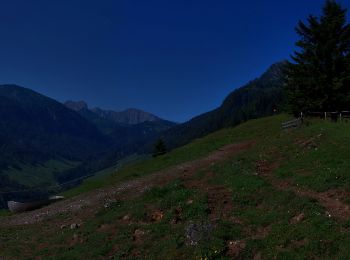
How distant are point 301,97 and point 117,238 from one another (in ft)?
130

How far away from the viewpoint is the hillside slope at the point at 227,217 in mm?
17016

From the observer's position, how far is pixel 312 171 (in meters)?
24.8

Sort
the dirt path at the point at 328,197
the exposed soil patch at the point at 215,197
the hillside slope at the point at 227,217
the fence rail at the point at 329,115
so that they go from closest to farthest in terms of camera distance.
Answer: the hillside slope at the point at 227,217 < the dirt path at the point at 328,197 < the exposed soil patch at the point at 215,197 < the fence rail at the point at 329,115

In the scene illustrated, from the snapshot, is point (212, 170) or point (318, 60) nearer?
point (212, 170)

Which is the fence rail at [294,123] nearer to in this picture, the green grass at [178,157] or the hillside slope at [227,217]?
the green grass at [178,157]

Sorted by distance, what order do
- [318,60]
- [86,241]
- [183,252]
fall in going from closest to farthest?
[183,252]
[86,241]
[318,60]

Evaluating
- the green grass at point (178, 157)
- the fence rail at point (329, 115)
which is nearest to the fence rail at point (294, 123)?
the fence rail at point (329, 115)

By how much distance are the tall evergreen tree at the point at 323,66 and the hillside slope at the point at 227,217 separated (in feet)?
62.1

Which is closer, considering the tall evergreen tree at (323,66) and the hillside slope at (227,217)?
the hillside slope at (227,217)

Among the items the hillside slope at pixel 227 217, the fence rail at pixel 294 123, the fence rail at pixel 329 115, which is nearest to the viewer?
the hillside slope at pixel 227 217

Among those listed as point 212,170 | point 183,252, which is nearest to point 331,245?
point 183,252

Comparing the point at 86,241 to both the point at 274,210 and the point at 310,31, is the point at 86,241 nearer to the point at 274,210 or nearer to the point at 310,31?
the point at 274,210

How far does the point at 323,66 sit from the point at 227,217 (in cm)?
3870

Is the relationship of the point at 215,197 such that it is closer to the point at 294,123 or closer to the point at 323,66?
the point at 294,123
